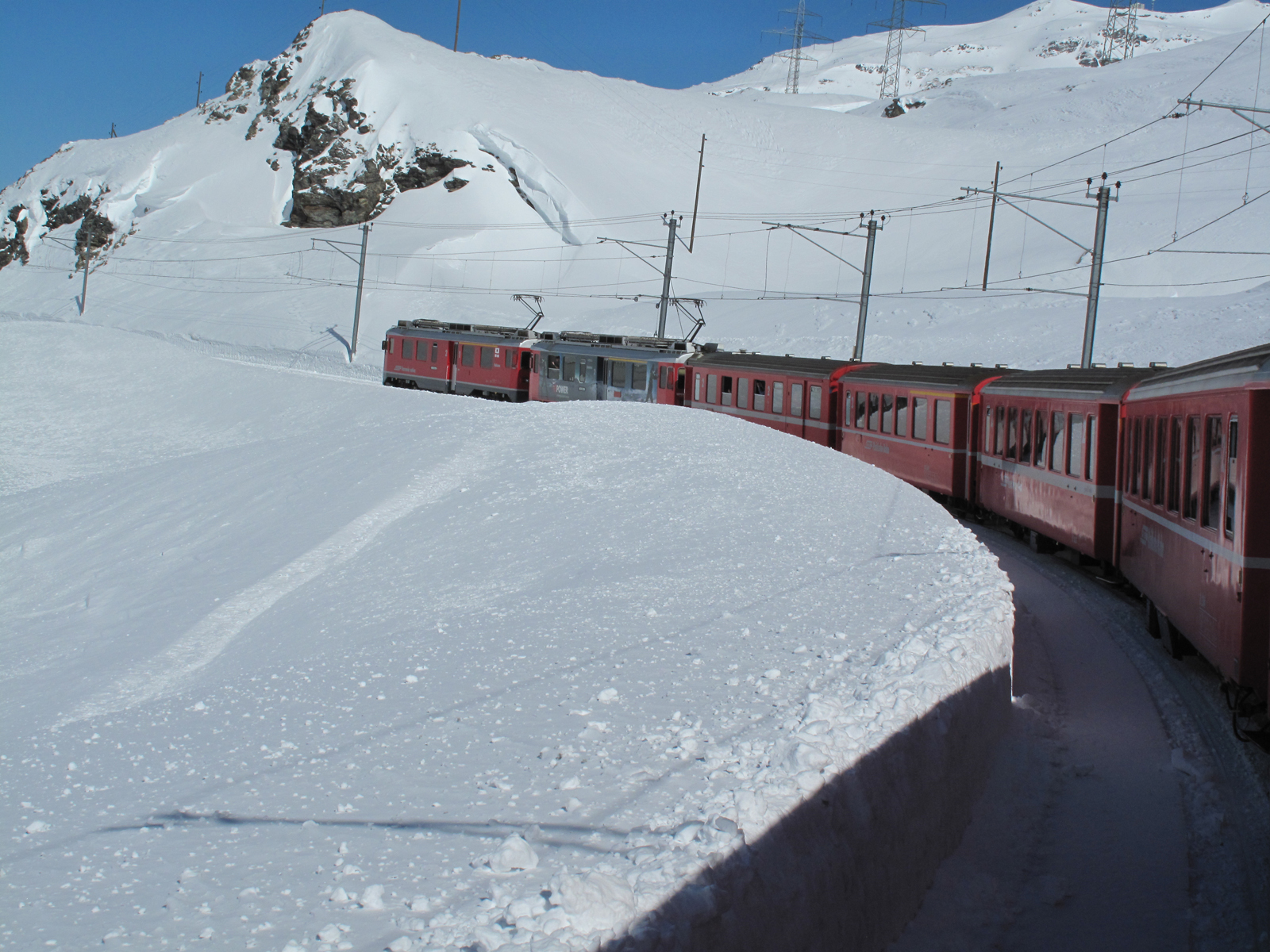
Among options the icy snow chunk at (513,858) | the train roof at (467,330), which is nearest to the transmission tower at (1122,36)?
the train roof at (467,330)

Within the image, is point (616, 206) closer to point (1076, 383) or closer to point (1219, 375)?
point (1076, 383)

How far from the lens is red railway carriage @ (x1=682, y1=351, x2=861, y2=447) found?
23891mm

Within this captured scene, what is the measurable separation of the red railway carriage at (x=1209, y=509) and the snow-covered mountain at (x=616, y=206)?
96.0 feet

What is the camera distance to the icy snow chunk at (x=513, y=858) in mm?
4348

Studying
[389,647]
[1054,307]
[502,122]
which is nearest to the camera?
[389,647]

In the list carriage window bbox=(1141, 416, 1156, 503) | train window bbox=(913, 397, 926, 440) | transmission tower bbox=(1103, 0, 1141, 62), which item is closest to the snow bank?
carriage window bbox=(1141, 416, 1156, 503)

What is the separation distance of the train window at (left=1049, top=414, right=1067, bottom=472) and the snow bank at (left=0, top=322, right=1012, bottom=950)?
199 cm

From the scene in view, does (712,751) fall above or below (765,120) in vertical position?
below

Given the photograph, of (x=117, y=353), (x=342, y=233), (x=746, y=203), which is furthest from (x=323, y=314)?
(x=746, y=203)

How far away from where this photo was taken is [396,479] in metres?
15.4

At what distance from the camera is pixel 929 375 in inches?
792

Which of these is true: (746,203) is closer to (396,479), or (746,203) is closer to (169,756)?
(396,479)

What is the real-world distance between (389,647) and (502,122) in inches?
3537

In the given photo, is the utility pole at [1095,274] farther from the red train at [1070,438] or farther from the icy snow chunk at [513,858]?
the icy snow chunk at [513,858]
